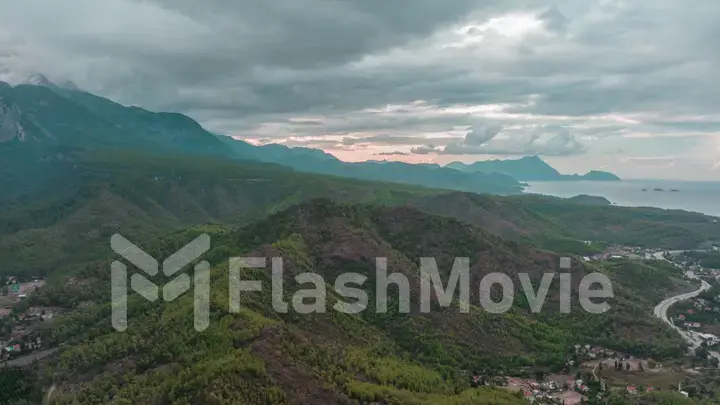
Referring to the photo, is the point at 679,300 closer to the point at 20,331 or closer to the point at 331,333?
the point at 331,333

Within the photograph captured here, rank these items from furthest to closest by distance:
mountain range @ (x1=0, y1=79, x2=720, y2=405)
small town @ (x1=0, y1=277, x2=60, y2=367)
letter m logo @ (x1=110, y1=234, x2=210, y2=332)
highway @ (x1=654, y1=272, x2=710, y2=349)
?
highway @ (x1=654, y1=272, x2=710, y2=349) < small town @ (x1=0, y1=277, x2=60, y2=367) < letter m logo @ (x1=110, y1=234, x2=210, y2=332) < mountain range @ (x1=0, y1=79, x2=720, y2=405)

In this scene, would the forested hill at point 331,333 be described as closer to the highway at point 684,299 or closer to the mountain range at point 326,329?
the mountain range at point 326,329

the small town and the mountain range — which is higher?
the mountain range

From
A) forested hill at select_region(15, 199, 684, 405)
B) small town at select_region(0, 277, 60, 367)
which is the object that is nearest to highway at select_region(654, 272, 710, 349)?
forested hill at select_region(15, 199, 684, 405)

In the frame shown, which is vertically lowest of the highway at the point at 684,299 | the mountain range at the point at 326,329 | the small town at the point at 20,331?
the small town at the point at 20,331

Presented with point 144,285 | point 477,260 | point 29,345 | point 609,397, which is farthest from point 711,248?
point 29,345

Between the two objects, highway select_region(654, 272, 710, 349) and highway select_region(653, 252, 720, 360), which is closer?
highway select_region(653, 252, 720, 360)

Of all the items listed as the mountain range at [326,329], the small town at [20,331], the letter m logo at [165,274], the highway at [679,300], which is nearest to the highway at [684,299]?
the highway at [679,300]

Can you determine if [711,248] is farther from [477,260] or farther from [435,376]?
[435,376]

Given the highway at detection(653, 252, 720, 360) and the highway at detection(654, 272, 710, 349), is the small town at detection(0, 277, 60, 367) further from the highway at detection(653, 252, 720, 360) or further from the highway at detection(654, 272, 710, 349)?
the highway at detection(654, 272, 710, 349)

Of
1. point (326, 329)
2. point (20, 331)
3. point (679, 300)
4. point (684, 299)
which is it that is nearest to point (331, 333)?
point (326, 329)

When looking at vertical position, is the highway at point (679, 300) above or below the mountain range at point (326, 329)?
below
